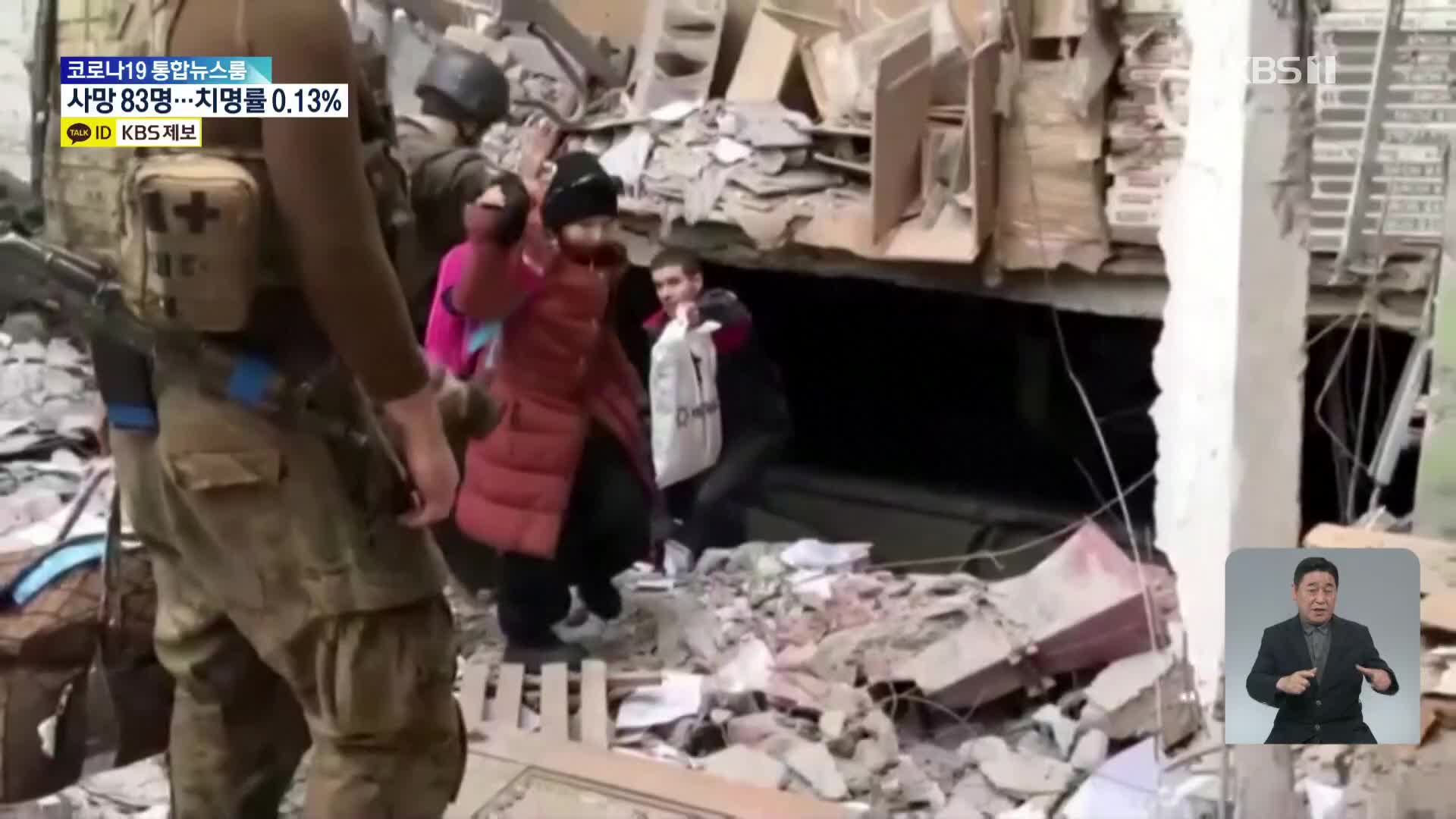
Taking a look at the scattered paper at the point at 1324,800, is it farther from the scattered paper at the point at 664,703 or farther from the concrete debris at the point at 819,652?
the scattered paper at the point at 664,703

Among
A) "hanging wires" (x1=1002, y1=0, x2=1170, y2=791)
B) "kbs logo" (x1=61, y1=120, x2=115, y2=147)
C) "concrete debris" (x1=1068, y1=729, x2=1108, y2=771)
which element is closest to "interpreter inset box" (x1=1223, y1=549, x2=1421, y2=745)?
"hanging wires" (x1=1002, y1=0, x2=1170, y2=791)

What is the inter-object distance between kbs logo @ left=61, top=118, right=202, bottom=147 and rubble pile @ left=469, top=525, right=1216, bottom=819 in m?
0.87

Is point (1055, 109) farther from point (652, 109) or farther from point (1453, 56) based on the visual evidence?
point (1453, 56)

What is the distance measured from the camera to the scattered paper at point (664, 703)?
1595 mm

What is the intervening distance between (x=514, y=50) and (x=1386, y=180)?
34.7 inches

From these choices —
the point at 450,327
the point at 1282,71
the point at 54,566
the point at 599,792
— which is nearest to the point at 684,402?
the point at 450,327

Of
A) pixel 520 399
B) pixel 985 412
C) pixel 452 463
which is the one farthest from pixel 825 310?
pixel 452 463

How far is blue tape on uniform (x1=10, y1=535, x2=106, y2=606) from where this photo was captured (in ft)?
3.67

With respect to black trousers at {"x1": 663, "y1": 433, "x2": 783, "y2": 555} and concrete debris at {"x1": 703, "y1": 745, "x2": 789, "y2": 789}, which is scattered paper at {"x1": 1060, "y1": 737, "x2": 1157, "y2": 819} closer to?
concrete debris at {"x1": 703, "y1": 745, "x2": 789, "y2": 789}

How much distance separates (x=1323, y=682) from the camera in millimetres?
921

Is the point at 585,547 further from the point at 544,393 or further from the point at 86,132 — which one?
the point at 86,132

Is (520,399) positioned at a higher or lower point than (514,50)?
lower

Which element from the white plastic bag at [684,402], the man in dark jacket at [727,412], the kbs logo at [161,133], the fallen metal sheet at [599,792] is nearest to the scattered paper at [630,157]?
the man in dark jacket at [727,412]

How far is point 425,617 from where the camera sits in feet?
3.14
